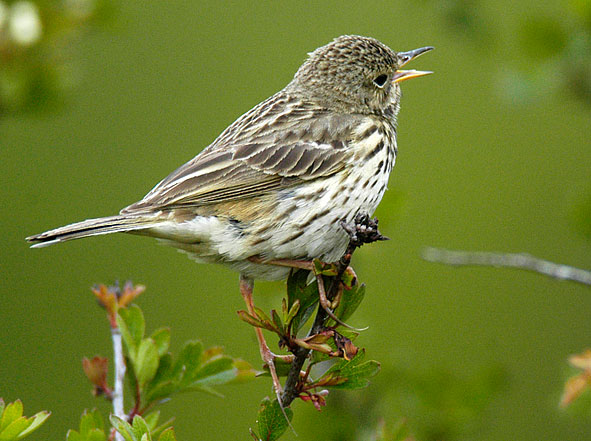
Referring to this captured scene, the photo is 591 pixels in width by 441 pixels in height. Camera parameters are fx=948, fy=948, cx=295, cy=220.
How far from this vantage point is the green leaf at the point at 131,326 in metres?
3.36

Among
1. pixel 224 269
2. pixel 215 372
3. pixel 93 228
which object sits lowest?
pixel 224 269

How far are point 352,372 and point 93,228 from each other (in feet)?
4.33

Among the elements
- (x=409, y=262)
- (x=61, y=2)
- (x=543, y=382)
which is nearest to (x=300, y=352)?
(x=61, y=2)

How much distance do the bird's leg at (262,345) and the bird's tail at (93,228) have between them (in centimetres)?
58

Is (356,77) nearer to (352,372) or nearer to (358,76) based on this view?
(358,76)

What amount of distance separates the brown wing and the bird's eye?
0.27 meters

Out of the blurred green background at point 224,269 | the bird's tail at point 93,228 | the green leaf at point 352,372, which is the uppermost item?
the bird's tail at point 93,228

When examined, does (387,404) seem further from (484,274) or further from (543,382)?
(484,274)

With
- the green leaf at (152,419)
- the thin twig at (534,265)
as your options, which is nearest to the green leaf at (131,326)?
the green leaf at (152,419)

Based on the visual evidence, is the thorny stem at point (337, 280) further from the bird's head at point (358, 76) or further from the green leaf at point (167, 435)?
the bird's head at point (358, 76)

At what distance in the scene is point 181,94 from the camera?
864cm

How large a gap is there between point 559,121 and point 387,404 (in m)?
4.67

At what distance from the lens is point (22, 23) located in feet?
15.2

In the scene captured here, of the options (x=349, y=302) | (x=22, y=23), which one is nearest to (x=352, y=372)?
(x=349, y=302)
